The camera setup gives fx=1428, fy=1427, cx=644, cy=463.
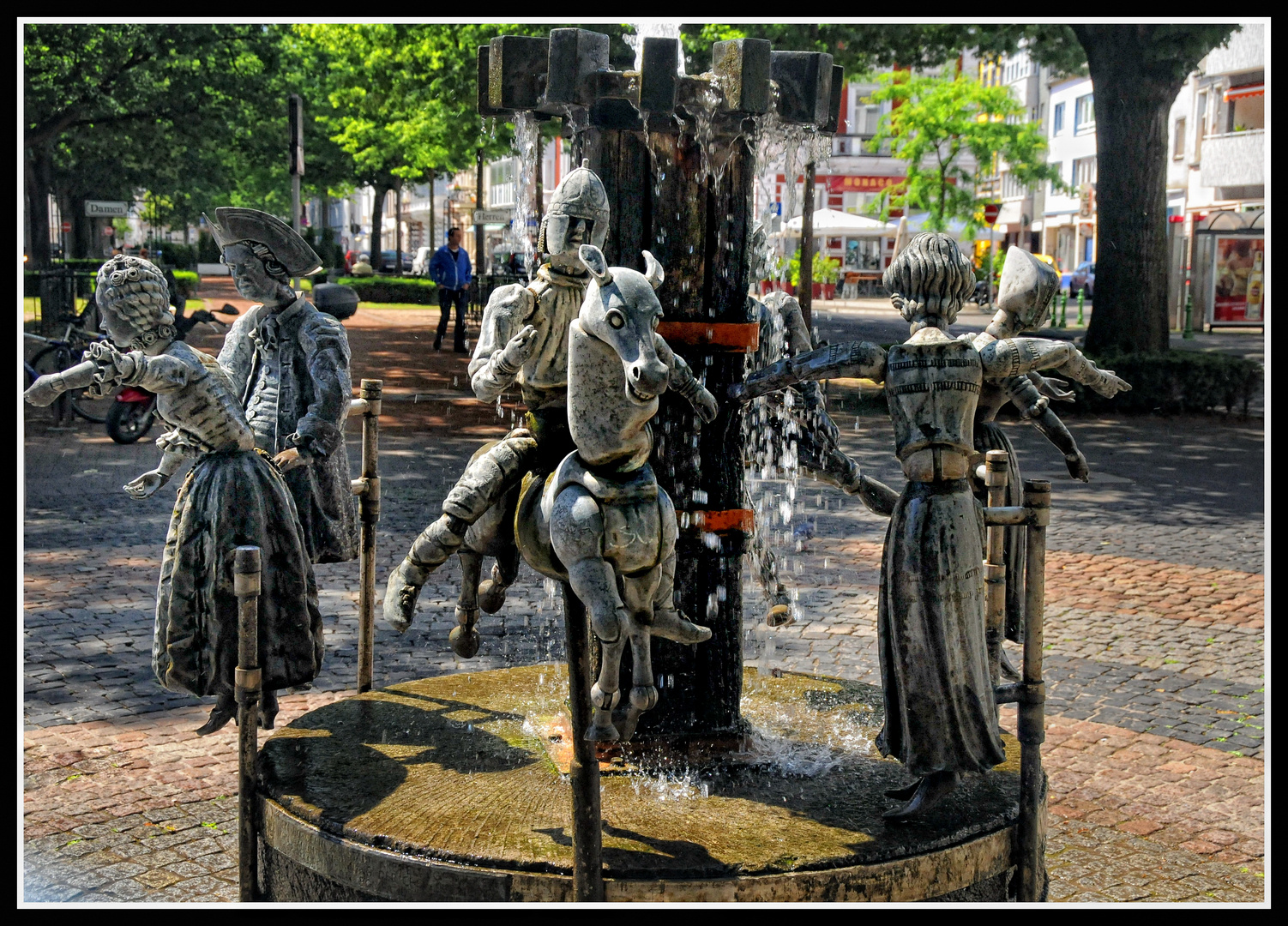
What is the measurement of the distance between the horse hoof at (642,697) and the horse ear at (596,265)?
1.15m

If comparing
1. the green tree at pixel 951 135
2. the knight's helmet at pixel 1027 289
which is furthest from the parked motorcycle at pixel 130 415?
the green tree at pixel 951 135

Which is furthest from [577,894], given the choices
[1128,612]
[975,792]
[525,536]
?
[1128,612]

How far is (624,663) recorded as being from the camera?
4949 millimetres

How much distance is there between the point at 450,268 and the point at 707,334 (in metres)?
20.5

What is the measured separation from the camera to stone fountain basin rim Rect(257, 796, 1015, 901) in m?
4.00

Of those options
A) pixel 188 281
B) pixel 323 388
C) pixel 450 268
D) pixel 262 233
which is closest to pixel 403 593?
pixel 323 388

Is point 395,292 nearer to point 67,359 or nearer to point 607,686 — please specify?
point 67,359

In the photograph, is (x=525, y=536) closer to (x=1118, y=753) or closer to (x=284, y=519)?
(x=284, y=519)

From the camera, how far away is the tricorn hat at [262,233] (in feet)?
17.6

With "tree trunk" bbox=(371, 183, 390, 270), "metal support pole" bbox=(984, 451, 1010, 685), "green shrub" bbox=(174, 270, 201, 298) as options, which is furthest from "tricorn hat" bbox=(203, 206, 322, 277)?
"tree trunk" bbox=(371, 183, 390, 270)

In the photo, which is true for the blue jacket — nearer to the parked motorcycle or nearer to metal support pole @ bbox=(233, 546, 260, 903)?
the parked motorcycle

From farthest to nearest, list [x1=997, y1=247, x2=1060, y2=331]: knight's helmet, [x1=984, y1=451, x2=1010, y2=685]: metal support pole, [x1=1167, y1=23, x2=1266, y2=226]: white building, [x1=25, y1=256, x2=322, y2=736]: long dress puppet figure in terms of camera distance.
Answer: [x1=1167, y1=23, x2=1266, y2=226]: white building, [x1=997, y1=247, x2=1060, y2=331]: knight's helmet, [x1=984, y1=451, x2=1010, y2=685]: metal support pole, [x1=25, y1=256, x2=322, y2=736]: long dress puppet figure

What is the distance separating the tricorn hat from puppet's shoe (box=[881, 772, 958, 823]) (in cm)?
294

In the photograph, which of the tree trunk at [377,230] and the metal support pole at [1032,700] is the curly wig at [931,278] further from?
the tree trunk at [377,230]
